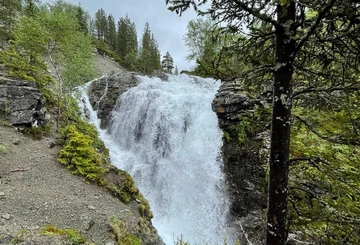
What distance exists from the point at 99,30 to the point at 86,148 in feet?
204

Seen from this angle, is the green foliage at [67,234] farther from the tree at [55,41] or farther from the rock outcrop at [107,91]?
the rock outcrop at [107,91]

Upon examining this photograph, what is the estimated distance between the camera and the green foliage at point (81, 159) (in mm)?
9230

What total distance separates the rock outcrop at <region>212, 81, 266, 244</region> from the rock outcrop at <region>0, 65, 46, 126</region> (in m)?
10.1

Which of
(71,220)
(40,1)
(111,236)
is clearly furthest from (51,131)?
(40,1)

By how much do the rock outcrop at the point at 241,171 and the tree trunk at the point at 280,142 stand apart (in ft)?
21.1

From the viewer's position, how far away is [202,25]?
119ft

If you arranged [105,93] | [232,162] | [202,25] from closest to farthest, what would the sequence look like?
[232,162], [105,93], [202,25]

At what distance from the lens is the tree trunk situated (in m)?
2.79

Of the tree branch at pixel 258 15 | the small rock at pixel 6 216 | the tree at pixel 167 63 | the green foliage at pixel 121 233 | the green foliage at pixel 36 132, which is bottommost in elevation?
the green foliage at pixel 121 233

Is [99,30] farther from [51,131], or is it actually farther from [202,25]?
[51,131]

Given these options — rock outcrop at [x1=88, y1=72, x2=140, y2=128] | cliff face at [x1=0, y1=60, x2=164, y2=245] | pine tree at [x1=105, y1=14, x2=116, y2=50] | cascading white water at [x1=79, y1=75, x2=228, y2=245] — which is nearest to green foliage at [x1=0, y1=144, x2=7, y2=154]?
cliff face at [x1=0, y1=60, x2=164, y2=245]

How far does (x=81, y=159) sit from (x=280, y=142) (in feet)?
28.3

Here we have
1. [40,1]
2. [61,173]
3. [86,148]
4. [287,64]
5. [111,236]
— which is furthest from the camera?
[40,1]

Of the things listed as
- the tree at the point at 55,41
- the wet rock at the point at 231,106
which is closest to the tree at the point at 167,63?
the tree at the point at 55,41
